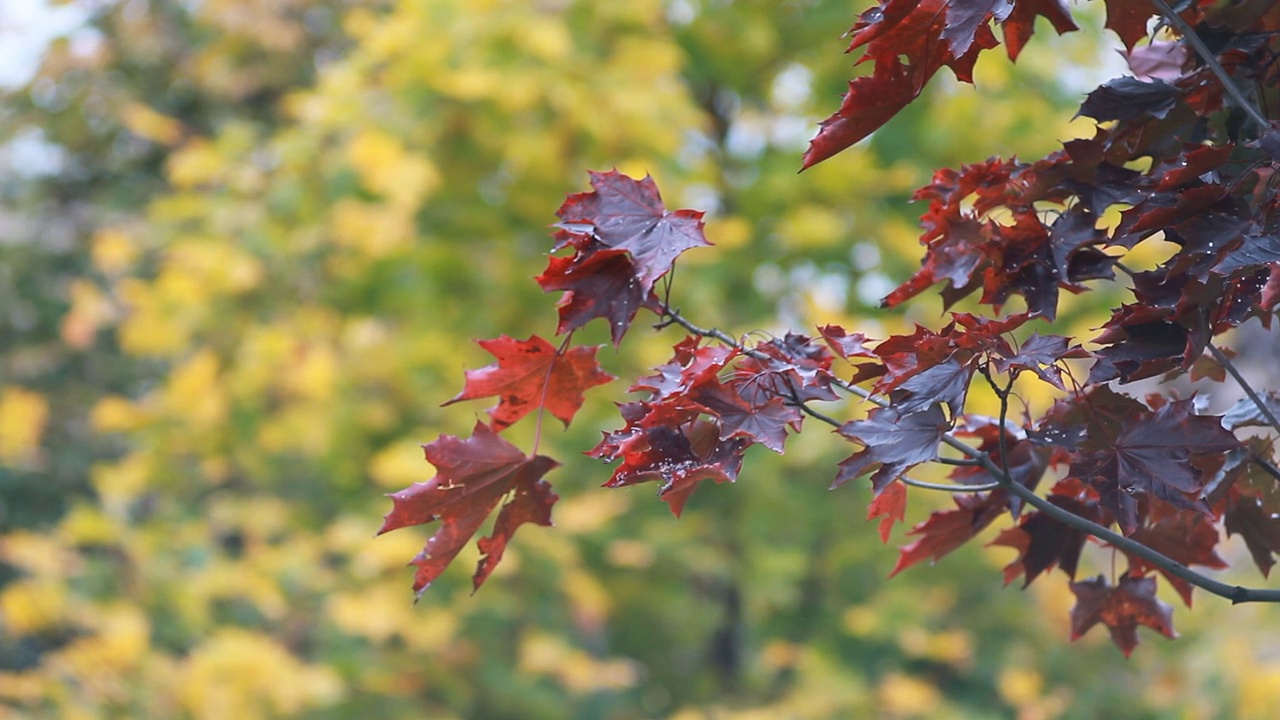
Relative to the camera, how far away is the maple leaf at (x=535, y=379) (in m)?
1.08

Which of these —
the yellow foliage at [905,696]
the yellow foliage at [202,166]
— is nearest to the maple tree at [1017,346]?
the yellow foliage at [905,696]

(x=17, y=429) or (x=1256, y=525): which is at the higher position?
(x=17, y=429)

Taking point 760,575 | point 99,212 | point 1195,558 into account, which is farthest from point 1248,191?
point 99,212

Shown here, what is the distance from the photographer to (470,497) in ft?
3.49

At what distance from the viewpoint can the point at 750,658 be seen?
4238 mm

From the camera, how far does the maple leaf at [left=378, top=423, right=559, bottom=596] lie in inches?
40.6

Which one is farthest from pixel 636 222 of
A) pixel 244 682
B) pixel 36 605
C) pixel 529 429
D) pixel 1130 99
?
pixel 36 605

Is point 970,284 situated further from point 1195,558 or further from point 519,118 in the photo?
point 519,118

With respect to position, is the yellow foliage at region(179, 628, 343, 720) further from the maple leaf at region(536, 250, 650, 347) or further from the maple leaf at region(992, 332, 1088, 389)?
the maple leaf at region(992, 332, 1088, 389)

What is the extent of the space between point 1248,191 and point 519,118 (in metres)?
3.04

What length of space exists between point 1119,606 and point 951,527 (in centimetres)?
18

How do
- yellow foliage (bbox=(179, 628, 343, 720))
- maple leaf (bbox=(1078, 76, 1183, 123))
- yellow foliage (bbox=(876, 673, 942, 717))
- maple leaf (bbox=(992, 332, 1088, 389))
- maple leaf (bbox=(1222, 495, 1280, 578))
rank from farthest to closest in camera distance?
1. yellow foliage (bbox=(876, 673, 942, 717))
2. yellow foliage (bbox=(179, 628, 343, 720))
3. maple leaf (bbox=(1222, 495, 1280, 578))
4. maple leaf (bbox=(1078, 76, 1183, 123))
5. maple leaf (bbox=(992, 332, 1088, 389))

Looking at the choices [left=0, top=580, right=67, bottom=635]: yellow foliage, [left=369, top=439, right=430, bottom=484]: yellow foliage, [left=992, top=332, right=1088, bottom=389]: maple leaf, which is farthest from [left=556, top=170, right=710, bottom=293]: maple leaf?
[left=0, top=580, right=67, bottom=635]: yellow foliage

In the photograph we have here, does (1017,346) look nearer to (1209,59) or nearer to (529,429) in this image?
(1209,59)
